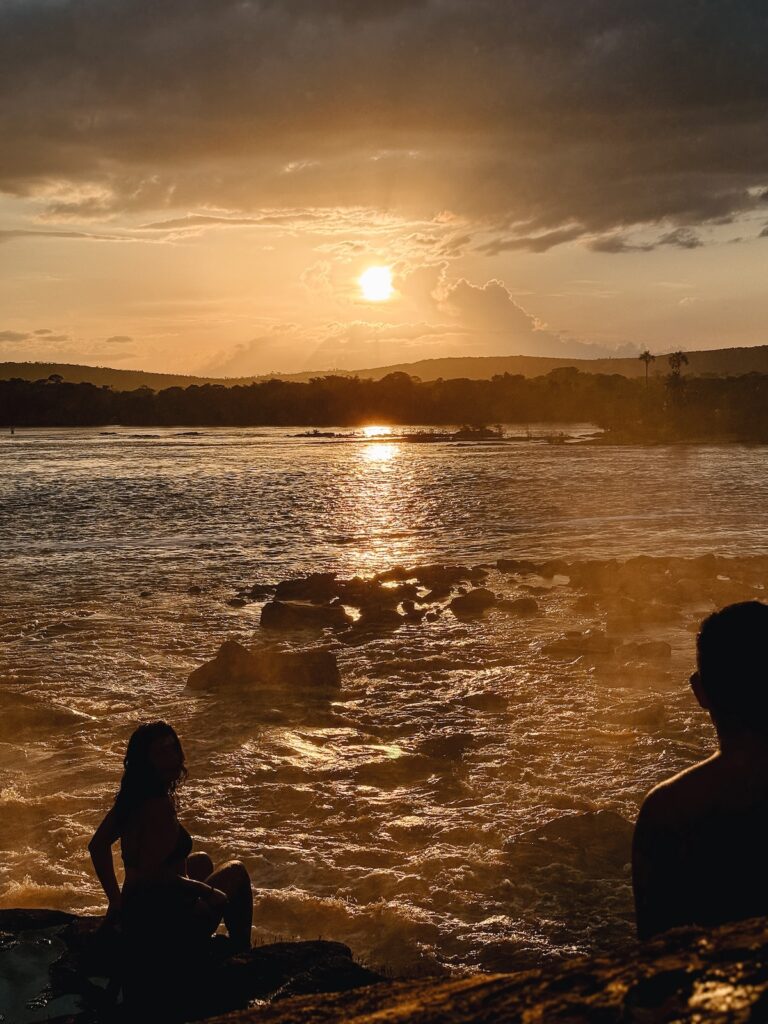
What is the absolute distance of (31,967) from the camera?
4375 millimetres

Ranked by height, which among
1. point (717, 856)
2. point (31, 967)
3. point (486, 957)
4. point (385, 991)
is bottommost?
point (486, 957)

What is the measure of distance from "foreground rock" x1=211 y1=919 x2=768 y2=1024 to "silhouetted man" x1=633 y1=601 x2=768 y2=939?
1.47 ft

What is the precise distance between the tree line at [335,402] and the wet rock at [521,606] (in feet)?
345

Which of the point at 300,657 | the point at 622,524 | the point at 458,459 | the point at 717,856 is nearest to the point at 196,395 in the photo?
the point at 458,459

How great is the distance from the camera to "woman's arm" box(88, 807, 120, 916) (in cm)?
446

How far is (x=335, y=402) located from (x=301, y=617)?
121 m

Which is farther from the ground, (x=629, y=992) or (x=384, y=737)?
(x=629, y=992)

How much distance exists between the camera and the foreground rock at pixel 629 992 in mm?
1776

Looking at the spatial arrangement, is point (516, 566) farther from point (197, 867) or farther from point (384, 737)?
point (197, 867)

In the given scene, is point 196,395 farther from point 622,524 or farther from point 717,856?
point 717,856

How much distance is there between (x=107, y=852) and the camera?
452 cm

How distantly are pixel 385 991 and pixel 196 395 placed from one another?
444 feet

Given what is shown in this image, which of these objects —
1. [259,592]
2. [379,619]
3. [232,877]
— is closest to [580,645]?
[379,619]

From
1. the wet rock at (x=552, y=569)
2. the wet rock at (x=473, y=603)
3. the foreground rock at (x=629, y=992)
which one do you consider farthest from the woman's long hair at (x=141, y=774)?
the wet rock at (x=552, y=569)
